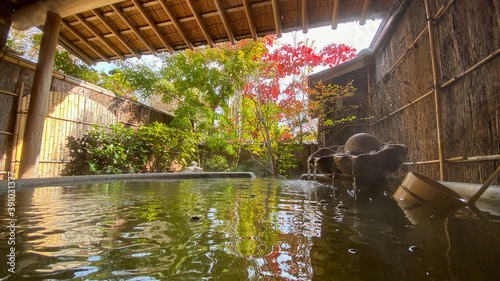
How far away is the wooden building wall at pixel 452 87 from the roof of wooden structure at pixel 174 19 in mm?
1035

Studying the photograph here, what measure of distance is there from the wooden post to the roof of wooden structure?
0.40 m

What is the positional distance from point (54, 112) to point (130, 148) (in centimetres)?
202

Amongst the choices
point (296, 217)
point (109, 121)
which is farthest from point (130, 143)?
point (296, 217)

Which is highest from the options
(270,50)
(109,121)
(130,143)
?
(270,50)

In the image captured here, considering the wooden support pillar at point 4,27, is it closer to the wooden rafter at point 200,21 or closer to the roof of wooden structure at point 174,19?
the roof of wooden structure at point 174,19

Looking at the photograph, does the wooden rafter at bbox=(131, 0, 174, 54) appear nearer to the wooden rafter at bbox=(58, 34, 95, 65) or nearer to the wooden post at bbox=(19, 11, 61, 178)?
the wooden post at bbox=(19, 11, 61, 178)

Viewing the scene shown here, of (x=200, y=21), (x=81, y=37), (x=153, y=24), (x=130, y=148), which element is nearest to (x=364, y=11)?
(x=200, y=21)

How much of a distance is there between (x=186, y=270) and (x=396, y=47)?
253 inches

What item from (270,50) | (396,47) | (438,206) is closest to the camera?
(438,206)

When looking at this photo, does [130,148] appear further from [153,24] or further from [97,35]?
[153,24]

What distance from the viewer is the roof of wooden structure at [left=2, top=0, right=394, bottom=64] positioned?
361 centimetres

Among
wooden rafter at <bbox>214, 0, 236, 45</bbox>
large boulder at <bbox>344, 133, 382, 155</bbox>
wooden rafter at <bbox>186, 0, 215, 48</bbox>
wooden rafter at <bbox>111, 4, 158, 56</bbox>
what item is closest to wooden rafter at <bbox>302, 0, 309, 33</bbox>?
wooden rafter at <bbox>214, 0, 236, 45</bbox>

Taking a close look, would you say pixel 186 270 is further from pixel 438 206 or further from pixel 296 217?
pixel 438 206

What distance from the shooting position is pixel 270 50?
27.8ft
